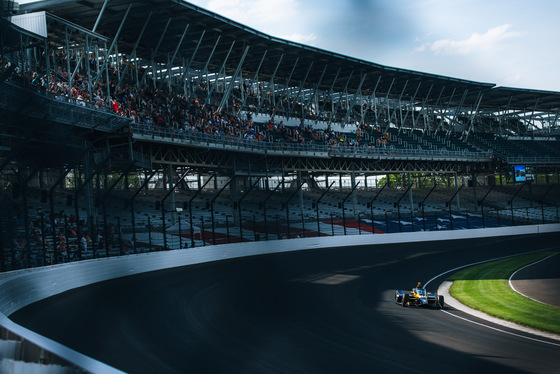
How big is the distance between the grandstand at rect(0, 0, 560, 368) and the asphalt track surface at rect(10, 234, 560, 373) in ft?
12.5

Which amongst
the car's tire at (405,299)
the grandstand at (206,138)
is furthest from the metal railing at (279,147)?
the car's tire at (405,299)

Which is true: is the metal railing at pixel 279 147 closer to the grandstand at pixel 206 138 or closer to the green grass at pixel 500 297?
the grandstand at pixel 206 138

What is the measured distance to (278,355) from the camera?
10.6 metres

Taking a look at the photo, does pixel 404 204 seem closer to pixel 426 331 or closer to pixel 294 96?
pixel 294 96

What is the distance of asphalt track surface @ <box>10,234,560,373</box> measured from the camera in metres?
10.0

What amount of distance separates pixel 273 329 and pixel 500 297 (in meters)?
9.01

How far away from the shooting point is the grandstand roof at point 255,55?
3912 centimetres

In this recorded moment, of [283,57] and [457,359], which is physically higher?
[283,57]

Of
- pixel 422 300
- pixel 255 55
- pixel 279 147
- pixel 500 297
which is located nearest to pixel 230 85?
pixel 279 147

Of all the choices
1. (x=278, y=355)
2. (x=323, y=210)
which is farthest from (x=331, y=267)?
(x=323, y=210)

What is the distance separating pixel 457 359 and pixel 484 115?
8358 centimetres

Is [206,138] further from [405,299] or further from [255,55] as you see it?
[405,299]

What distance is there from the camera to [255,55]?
53188mm

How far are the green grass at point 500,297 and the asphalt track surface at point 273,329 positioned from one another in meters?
0.97
